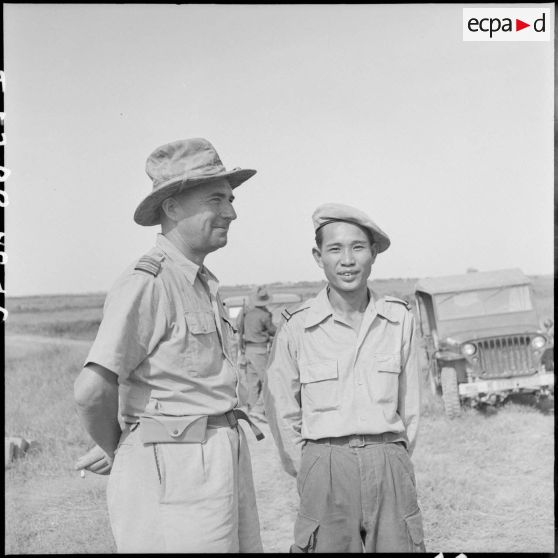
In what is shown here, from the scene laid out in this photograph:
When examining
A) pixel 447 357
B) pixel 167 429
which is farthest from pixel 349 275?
pixel 447 357

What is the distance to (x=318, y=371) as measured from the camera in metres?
2.59

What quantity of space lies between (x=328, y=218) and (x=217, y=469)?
3.84 ft

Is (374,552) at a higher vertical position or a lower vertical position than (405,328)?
lower

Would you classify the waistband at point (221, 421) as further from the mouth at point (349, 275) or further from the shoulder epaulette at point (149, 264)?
the mouth at point (349, 275)

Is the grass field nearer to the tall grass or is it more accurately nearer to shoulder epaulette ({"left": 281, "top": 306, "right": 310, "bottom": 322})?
the tall grass

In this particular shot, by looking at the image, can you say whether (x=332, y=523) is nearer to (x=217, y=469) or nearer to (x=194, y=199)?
(x=217, y=469)

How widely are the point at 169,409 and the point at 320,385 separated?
74 centimetres

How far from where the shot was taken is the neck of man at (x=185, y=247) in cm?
232

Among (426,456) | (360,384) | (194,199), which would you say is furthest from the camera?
(426,456)

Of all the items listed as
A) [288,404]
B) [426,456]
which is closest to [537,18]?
[288,404]

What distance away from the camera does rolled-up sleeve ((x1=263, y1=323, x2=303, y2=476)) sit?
261 cm

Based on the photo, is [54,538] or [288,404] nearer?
[288,404]

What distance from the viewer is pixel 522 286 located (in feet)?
27.7

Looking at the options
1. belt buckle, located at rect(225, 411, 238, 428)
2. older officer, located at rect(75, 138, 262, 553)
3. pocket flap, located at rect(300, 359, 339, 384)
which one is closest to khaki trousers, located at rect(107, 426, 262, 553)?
older officer, located at rect(75, 138, 262, 553)
